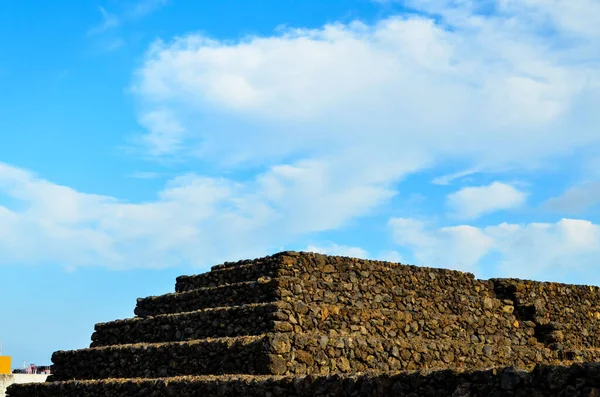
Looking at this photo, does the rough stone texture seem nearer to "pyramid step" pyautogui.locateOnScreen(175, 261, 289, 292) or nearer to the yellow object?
"pyramid step" pyautogui.locateOnScreen(175, 261, 289, 292)

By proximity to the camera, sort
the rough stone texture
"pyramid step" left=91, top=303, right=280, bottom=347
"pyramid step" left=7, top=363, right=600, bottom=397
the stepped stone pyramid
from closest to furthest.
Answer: "pyramid step" left=7, top=363, right=600, bottom=397, the stepped stone pyramid, "pyramid step" left=91, top=303, right=280, bottom=347, the rough stone texture

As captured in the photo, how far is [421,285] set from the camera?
21.5 m

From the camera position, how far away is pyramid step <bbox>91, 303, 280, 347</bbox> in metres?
17.8

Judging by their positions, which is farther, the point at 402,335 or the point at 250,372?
the point at 402,335

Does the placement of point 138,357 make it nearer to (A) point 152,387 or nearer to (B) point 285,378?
(A) point 152,387

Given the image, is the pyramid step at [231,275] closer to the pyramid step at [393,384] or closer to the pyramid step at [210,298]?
the pyramid step at [210,298]

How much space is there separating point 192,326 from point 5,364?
1401 centimetres

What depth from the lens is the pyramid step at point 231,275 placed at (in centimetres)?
1967

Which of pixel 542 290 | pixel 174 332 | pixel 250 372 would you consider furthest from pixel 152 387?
pixel 542 290

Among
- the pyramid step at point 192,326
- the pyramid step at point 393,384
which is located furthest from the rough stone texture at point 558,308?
the pyramid step at point 393,384

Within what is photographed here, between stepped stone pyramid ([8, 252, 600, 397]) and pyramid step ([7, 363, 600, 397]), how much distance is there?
0.04 m

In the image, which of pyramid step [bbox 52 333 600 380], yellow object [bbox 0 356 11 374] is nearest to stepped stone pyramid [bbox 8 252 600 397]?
pyramid step [bbox 52 333 600 380]

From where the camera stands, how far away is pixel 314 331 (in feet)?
58.9

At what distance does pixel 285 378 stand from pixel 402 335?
265 inches
